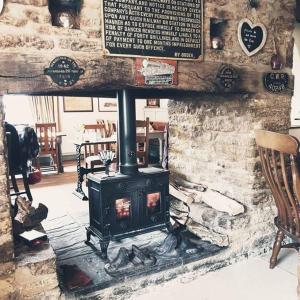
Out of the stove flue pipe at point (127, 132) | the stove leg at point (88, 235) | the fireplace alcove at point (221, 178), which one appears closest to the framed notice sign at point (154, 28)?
the stove flue pipe at point (127, 132)

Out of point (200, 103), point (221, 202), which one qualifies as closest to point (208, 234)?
point (221, 202)

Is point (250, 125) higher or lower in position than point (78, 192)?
higher

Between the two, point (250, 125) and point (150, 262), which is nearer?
point (150, 262)

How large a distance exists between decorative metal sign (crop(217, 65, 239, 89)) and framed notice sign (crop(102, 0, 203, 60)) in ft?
0.71

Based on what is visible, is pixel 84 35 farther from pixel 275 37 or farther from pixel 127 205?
pixel 275 37

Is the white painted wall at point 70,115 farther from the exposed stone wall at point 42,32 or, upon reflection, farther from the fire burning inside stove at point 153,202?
the exposed stone wall at point 42,32

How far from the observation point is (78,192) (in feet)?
13.9

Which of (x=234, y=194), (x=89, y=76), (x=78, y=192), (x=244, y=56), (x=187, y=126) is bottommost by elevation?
(x=78, y=192)

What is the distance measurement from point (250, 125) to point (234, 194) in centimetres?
62

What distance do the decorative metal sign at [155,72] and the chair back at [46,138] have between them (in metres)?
4.09

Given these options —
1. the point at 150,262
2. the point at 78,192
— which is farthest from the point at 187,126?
the point at 78,192

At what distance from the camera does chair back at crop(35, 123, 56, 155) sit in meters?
5.68

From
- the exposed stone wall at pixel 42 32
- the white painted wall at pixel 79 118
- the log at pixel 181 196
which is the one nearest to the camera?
the exposed stone wall at pixel 42 32

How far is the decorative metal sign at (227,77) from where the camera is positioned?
2268 millimetres
